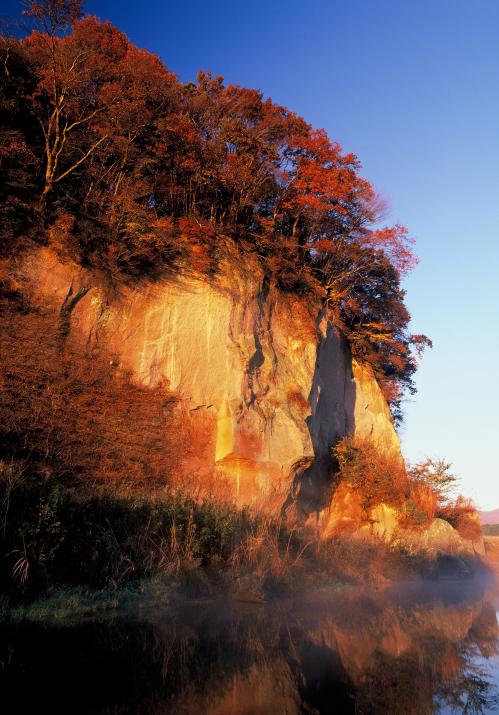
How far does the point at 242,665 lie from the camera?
597 cm

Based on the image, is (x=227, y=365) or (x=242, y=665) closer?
(x=242, y=665)

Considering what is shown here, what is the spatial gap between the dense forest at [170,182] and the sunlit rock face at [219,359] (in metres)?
0.86

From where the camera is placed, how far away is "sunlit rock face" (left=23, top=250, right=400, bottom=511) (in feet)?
50.0

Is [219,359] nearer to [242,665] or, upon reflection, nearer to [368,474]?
[368,474]

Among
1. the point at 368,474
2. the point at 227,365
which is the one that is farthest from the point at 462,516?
the point at 227,365

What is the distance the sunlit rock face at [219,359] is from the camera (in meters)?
15.2

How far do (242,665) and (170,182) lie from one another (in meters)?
17.5

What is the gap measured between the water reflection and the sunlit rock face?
642 centimetres

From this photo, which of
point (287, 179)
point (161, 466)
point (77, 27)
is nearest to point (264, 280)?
point (287, 179)

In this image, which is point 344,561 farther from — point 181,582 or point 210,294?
point 210,294

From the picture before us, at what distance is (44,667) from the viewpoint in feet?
17.3

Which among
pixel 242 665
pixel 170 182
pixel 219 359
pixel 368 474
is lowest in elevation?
pixel 242 665

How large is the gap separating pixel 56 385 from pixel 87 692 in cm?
1000

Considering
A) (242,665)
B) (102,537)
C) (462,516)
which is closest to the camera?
(242,665)
